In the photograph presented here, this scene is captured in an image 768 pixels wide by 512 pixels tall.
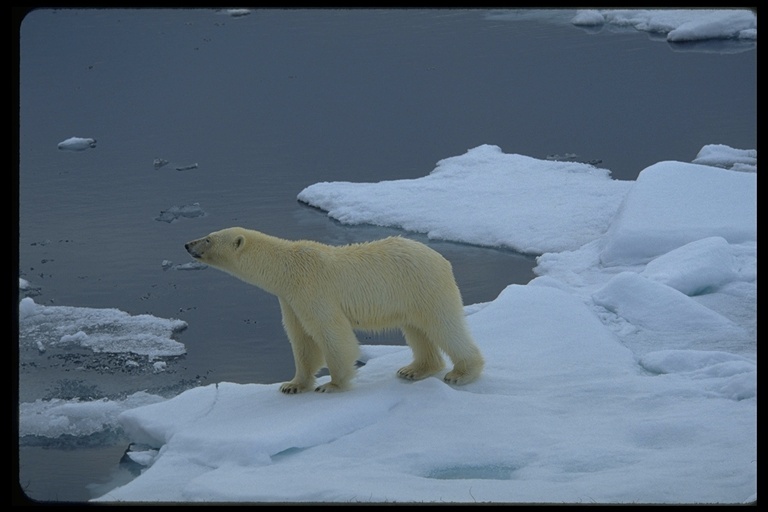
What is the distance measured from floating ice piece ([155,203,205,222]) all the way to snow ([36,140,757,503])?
2.53 metres

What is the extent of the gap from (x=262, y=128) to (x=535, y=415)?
8725mm

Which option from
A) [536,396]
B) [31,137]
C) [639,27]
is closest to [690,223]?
[536,396]

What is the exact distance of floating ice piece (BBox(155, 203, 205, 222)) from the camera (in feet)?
32.5

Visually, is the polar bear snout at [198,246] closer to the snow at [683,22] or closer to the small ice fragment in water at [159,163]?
the small ice fragment in water at [159,163]

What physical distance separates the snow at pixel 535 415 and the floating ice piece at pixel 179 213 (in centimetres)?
253

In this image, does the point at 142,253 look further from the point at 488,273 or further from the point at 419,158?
the point at 419,158

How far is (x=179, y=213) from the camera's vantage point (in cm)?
998

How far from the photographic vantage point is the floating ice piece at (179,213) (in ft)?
32.5

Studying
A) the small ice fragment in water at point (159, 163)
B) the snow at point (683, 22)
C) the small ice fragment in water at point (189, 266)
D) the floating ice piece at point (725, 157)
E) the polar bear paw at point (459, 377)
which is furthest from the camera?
the snow at point (683, 22)

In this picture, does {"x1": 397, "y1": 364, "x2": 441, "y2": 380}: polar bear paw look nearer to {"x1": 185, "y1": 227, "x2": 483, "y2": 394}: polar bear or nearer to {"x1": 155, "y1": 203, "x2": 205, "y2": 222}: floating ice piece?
{"x1": 185, "y1": 227, "x2": 483, "y2": 394}: polar bear

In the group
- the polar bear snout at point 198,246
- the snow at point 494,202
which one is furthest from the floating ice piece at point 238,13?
the polar bear snout at point 198,246

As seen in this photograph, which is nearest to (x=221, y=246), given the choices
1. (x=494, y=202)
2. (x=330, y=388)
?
(x=330, y=388)

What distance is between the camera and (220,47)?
55.4 ft
